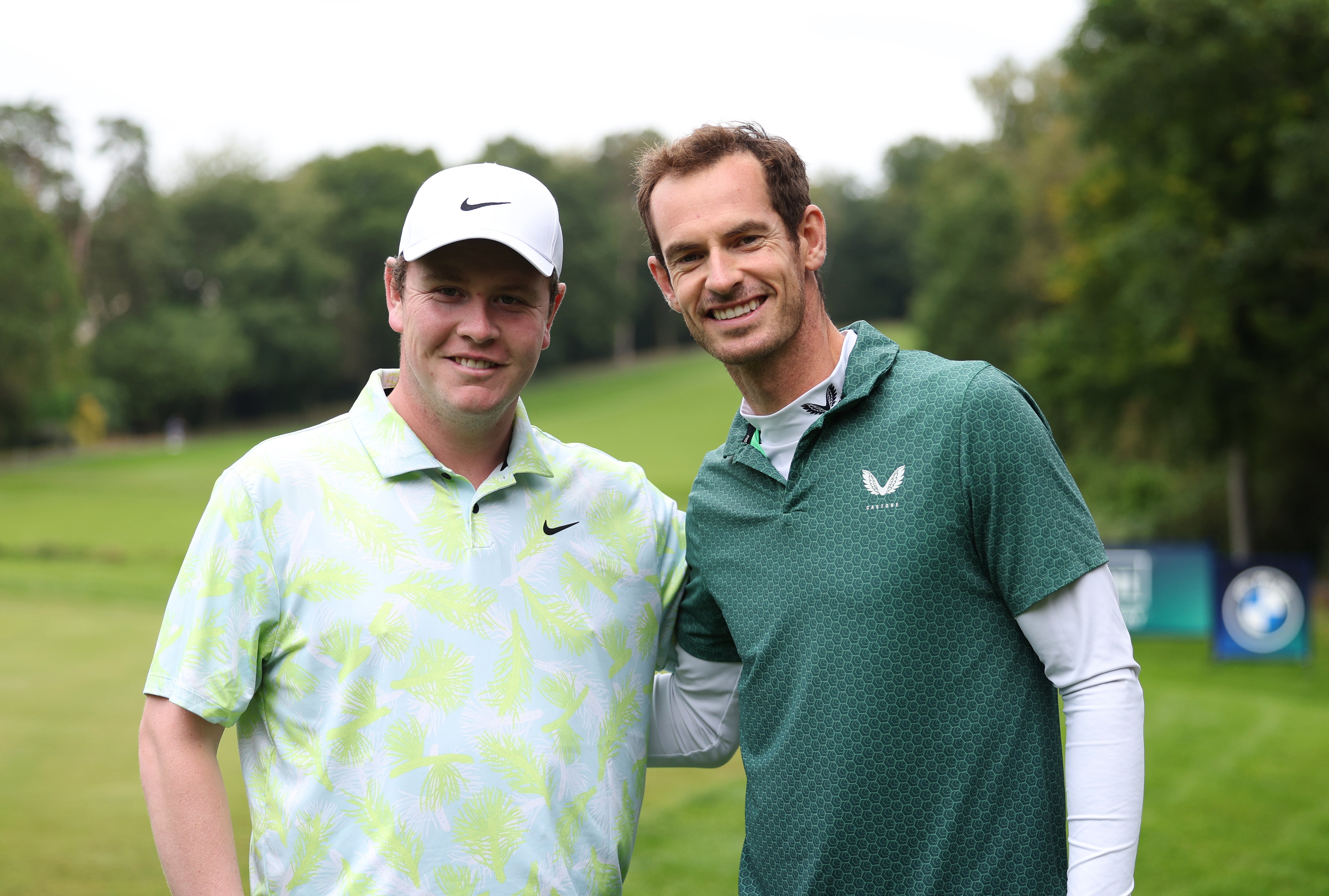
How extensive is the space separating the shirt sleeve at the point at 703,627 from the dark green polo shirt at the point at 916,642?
0.73 feet

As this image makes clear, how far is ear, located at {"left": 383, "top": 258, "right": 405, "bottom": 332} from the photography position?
2459 millimetres

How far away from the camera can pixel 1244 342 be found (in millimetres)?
19250

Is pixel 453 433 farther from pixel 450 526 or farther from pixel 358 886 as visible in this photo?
pixel 358 886

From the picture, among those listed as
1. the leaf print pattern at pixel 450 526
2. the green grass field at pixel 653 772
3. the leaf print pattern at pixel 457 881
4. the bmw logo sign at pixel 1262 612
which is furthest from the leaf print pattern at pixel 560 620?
the bmw logo sign at pixel 1262 612

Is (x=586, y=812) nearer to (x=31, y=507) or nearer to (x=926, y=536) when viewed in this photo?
(x=926, y=536)

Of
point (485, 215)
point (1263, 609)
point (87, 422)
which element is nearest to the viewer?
point (485, 215)

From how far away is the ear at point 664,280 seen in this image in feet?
8.32

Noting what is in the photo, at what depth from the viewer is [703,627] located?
2604 mm

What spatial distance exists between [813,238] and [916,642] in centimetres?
87

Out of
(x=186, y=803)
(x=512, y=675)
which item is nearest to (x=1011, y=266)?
(x=512, y=675)

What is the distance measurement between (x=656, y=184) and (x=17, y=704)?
7.72 meters

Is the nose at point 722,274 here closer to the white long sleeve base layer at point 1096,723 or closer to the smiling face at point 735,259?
the smiling face at point 735,259

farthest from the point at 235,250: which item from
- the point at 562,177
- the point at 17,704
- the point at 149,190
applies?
the point at 17,704

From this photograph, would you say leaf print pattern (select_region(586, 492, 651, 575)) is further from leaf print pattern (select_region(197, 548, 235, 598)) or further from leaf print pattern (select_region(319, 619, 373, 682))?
leaf print pattern (select_region(197, 548, 235, 598))
